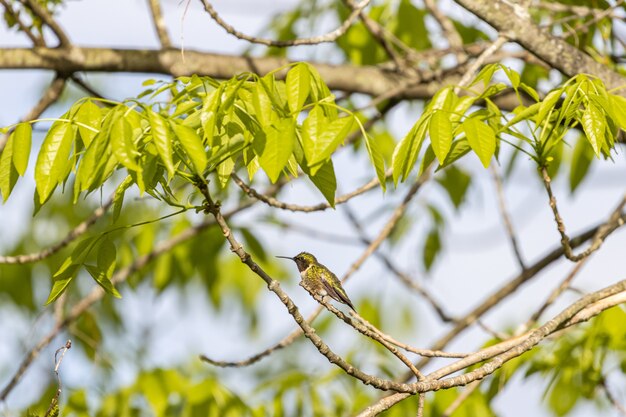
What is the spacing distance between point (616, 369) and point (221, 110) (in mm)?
3061

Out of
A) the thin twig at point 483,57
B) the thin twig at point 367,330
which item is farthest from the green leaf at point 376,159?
the thin twig at point 483,57

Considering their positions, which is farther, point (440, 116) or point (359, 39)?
point (359, 39)

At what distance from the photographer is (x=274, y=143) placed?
83.3 inches

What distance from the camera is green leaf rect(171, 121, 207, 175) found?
203 cm

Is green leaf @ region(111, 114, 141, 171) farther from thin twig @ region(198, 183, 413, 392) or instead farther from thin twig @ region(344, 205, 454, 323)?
thin twig @ region(344, 205, 454, 323)

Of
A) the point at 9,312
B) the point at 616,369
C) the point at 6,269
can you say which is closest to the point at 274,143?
the point at 616,369

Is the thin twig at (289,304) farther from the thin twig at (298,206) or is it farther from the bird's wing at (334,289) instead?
the thin twig at (298,206)

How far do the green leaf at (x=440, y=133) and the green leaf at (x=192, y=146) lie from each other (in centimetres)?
67

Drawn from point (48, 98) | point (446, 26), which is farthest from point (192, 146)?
point (446, 26)

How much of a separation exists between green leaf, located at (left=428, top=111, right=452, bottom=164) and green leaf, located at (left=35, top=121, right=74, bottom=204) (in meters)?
0.96

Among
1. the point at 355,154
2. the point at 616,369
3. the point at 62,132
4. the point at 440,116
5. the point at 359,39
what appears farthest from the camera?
the point at 355,154

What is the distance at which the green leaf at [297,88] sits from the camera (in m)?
2.29

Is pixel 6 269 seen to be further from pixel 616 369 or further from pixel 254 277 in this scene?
pixel 616 369

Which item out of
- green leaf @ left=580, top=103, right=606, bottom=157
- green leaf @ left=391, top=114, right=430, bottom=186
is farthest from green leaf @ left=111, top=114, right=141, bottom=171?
green leaf @ left=580, top=103, right=606, bottom=157
